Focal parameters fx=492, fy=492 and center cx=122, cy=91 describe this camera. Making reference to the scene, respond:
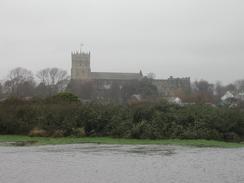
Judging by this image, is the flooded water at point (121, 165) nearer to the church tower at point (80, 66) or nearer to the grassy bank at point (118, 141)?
the grassy bank at point (118, 141)

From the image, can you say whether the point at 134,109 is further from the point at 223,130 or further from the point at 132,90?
the point at 132,90

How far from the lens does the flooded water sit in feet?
43.1

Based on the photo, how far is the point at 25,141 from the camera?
26.2 metres

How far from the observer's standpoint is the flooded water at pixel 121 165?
13.1 meters

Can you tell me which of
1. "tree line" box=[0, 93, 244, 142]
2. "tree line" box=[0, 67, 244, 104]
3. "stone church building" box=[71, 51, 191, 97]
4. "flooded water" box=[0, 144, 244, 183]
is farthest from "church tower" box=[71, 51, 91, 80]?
"flooded water" box=[0, 144, 244, 183]

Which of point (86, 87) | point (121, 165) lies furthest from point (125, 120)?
point (86, 87)

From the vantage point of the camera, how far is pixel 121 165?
51.8 feet

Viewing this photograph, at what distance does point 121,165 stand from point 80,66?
156m

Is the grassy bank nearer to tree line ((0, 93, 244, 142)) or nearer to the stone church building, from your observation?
tree line ((0, 93, 244, 142))

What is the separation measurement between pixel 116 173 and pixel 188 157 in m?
4.74

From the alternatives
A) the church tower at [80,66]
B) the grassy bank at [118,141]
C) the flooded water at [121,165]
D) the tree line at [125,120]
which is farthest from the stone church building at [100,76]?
the flooded water at [121,165]

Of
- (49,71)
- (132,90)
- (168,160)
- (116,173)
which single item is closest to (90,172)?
(116,173)

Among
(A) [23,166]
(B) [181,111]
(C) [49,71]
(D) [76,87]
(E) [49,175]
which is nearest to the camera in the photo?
(E) [49,175]

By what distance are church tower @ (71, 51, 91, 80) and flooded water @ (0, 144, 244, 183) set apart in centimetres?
14910
